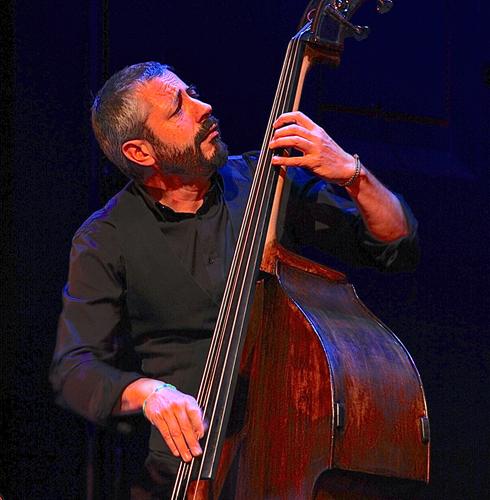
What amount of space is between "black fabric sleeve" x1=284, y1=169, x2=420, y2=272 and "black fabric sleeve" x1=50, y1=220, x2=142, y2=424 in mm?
367

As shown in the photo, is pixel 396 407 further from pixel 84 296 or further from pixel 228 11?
pixel 228 11

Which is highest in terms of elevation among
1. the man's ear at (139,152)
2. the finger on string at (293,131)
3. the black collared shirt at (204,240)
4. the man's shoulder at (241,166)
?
the finger on string at (293,131)

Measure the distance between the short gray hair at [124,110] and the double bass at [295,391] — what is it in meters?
0.43

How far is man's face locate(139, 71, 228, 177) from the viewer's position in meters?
1.83

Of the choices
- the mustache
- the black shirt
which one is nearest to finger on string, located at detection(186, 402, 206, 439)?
the black shirt

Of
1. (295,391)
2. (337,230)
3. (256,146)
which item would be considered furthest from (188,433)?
(256,146)

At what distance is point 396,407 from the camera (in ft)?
4.76

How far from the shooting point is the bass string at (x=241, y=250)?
1.46 meters

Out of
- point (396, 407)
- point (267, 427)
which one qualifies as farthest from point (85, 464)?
point (396, 407)

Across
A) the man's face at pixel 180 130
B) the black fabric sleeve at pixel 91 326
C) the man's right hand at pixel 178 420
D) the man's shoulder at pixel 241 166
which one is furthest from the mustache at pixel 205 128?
the man's right hand at pixel 178 420

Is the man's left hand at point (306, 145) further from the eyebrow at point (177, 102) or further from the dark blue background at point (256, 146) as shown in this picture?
the dark blue background at point (256, 146)

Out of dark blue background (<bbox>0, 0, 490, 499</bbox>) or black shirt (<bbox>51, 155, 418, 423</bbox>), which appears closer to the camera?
black shirt (<bbox>51, 155, 418, 423</bbox>)

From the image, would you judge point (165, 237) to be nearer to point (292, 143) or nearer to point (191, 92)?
point (191, 92)

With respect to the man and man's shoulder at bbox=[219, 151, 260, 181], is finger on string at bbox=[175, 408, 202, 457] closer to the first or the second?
the man
